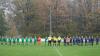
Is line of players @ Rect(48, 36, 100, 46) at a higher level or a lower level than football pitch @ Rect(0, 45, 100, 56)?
lower

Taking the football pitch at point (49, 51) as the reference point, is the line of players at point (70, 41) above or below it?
below

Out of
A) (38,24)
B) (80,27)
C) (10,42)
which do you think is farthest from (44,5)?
(10,42)

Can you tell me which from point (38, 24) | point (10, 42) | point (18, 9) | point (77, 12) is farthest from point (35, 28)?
point (10, 42)

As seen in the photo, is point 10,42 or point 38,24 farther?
point 38,24

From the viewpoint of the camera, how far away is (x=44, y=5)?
79.8 meters

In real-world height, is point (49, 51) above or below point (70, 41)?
above

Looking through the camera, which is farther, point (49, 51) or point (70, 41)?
point (70, 41)

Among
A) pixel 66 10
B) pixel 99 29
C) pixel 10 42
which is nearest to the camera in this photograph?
pixel 10 42

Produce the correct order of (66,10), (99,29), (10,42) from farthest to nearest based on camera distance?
(66,10)
(99,29)
(10,42)

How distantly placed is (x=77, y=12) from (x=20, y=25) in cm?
1452

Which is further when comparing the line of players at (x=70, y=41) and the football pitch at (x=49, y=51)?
the line of players at (x=70, y=41)

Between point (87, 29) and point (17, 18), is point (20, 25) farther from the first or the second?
point (87, 29)

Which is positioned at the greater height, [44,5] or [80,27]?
[44,5]

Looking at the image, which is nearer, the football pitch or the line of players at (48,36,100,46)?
the football pitch
